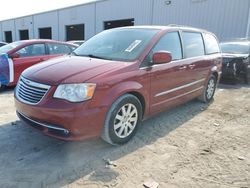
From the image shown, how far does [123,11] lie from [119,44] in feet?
56.4

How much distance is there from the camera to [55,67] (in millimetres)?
3676

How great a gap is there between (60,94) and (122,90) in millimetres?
809

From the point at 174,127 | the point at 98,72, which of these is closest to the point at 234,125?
the point at 174,127

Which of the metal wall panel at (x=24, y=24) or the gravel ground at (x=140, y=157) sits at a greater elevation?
the metal wall panel at (x=24, y=24)

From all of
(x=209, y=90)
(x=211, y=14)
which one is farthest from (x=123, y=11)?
(x=209, y=90)

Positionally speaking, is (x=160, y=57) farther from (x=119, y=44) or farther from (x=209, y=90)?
(x=209, y=90)

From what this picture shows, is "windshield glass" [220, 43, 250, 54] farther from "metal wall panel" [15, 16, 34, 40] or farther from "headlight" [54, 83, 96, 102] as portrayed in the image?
"metal wall panel" [15, 16, 34, 40]

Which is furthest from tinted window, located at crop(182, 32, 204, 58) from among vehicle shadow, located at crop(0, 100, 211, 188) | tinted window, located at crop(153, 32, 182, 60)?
vehicle shadow, located at crop(0, 100, 211, 188)

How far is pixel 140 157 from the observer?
3.44 metres

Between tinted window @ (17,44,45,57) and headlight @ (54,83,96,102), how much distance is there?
4.52m

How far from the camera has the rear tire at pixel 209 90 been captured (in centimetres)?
595

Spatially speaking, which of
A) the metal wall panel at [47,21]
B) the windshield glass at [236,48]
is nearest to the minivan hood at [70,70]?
the windshield glass at [236,48]

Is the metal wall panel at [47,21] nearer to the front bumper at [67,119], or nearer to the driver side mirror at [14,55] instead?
the driver side mirror at [14,55]

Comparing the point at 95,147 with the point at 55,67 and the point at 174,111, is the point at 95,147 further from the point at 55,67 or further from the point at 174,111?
the point at 174,111
